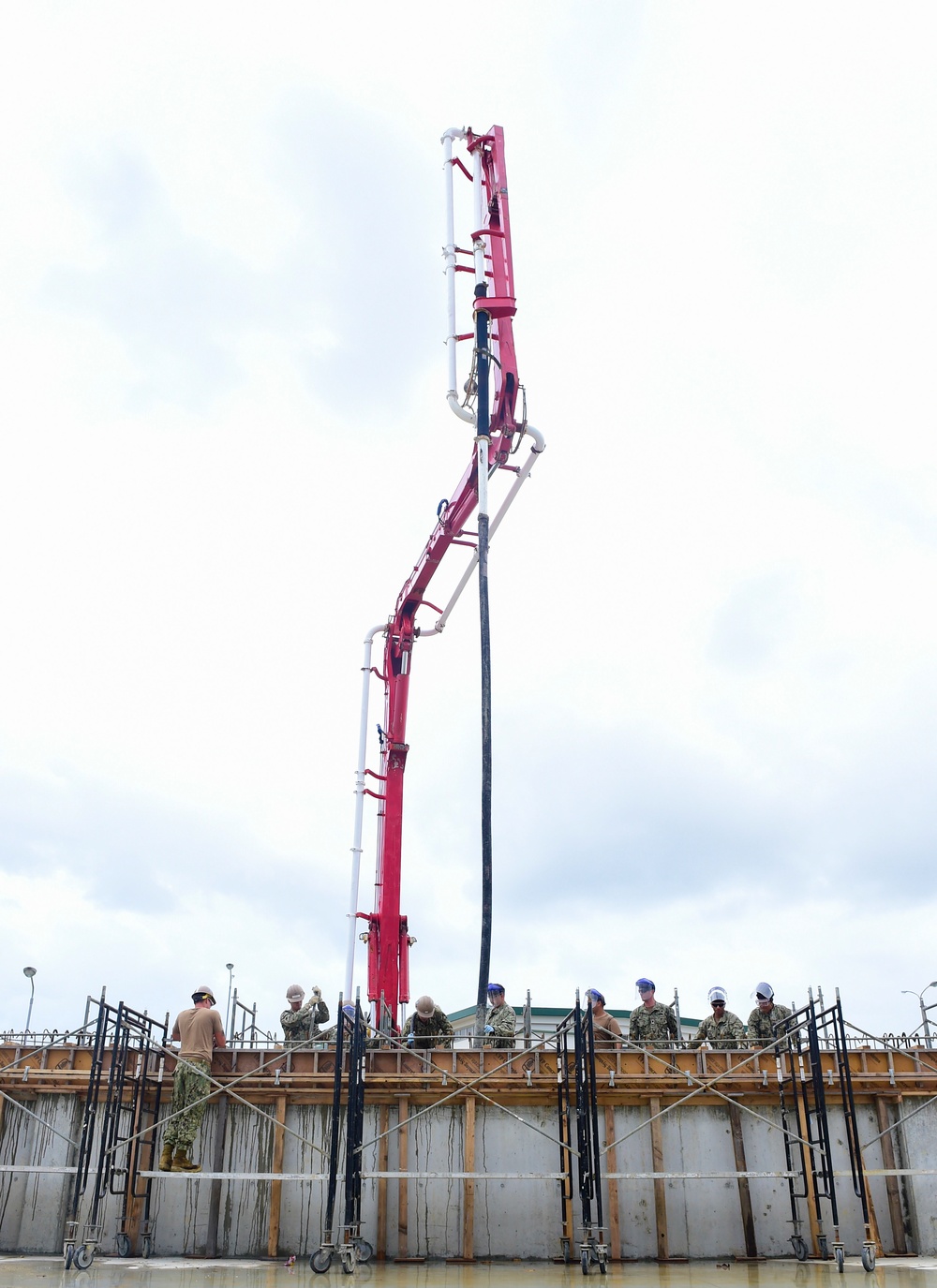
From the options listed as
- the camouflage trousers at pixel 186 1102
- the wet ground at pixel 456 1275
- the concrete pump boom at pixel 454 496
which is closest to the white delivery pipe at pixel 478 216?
the concrete pump boom at pixel 454 496

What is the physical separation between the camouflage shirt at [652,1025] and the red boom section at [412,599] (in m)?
4.75

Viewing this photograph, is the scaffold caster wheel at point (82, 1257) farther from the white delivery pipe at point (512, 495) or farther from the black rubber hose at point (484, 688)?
the white delivery pipe at point (512, 495)

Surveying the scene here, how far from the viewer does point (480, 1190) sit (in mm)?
13742

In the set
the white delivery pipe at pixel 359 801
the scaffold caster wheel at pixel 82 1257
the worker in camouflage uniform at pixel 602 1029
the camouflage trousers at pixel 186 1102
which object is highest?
the white delivery pipe at pixel 359 801

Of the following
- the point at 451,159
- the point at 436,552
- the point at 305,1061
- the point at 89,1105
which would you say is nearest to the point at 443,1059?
the point at 305,1061

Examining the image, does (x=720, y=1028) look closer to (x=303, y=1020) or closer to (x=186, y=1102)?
(x=303, y=1020)

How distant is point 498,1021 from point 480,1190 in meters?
2.12

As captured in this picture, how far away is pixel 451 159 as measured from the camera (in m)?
19.2

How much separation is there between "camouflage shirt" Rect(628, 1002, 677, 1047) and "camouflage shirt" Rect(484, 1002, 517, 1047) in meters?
1.68

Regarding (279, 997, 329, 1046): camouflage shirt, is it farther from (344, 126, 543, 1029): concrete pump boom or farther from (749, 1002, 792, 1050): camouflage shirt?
(749, 1002, 792, 1050): camouflage shirt

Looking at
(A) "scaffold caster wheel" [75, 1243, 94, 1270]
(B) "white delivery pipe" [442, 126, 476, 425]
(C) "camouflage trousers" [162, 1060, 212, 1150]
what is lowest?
(A) "scaffold caster wheel" [75, 1243, 94, 1270]

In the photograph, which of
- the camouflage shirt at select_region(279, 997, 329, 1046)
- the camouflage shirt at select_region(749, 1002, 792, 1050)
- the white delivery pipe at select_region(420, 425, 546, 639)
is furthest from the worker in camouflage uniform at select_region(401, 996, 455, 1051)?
the white delivery pipe at select_region(420, 425, 546, 639)

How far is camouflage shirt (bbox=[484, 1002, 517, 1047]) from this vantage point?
14241mm

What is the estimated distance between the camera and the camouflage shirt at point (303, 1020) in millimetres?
15672
